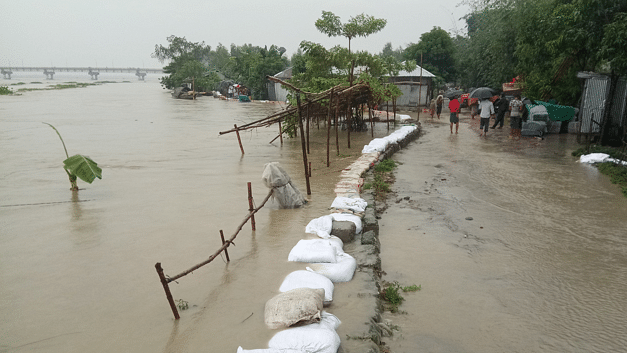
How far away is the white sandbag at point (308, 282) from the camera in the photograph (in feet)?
13.1

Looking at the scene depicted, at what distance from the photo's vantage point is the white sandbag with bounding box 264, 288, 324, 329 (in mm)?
3365

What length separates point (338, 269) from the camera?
4.42 m

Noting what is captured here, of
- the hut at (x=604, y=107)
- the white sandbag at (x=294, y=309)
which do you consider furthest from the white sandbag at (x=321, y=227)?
the hut at (x=604, y=107)

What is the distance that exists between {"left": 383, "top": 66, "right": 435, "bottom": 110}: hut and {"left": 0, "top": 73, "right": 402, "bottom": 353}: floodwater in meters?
14.2

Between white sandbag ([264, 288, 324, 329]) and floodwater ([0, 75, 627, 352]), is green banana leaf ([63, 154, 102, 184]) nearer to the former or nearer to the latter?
floodwater ([0, 75, 627, 352])

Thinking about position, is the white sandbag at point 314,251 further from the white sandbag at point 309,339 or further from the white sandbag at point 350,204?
the white sandbag at point 350,204

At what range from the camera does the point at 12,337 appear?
3.58 m

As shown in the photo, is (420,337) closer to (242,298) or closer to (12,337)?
(242,298)

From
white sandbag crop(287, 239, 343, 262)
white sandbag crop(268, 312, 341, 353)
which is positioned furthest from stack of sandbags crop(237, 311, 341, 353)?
white sandbag crop(287, 239, 343, 262)

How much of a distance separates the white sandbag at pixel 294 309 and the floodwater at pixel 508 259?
0.76 m

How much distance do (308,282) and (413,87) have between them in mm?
22888

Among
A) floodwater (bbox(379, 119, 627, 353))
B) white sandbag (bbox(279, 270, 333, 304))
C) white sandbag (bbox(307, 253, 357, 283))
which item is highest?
white sandbag (bbox(279, 270, 333, 304))

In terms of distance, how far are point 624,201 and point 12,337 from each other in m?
8.77

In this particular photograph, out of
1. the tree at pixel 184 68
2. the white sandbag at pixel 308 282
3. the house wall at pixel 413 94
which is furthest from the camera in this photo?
the tree at pixel 184 68
